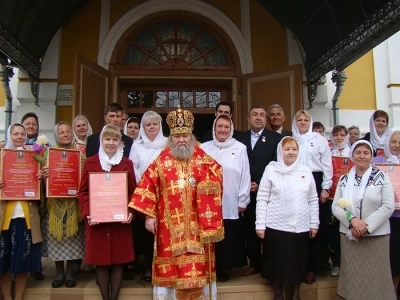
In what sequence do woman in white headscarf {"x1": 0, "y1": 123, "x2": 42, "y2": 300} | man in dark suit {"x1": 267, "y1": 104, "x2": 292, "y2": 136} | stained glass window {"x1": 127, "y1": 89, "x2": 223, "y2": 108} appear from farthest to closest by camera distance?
1. stained glass window {"x1": 127, "y1": 89, "x2": 223, "y2": 108}
2. man in dark suit {"x1": 267, "y1": 104, "x2": 292, "y2": 136}
3. woman in white headscarf {"x1": 0, "y1": 123, "x2": 42, "y2": 300}

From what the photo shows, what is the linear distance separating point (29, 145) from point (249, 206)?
229 centimetres

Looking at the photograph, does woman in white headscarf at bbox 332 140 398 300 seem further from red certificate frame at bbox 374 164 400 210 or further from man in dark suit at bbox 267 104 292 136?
man in dark suit at bbox 267 104 292 136

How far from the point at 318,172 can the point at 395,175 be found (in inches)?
27.9

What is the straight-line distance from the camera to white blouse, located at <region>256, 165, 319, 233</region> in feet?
11.4

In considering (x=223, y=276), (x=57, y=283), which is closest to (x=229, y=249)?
(x=223, y=276)

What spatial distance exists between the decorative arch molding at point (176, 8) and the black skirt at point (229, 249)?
143 inches

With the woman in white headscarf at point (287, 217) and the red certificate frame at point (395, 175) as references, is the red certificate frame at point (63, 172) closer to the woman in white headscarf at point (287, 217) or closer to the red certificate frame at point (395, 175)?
the woman in white headscarf at point (287, 217)

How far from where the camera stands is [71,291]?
3.73m

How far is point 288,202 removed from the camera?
11.4ft

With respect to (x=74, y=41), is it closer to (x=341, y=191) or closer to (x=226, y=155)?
(x=226, y=155)

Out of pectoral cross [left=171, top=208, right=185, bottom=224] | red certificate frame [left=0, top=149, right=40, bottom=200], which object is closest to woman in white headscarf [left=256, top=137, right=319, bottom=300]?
pectoral cross [left=171, top=208, right=185, bottom=224]

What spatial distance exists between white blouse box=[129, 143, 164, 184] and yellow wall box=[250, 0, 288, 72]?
353cm

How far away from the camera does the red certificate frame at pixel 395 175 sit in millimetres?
3660

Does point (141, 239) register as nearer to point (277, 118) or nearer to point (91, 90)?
point (277, 118)
